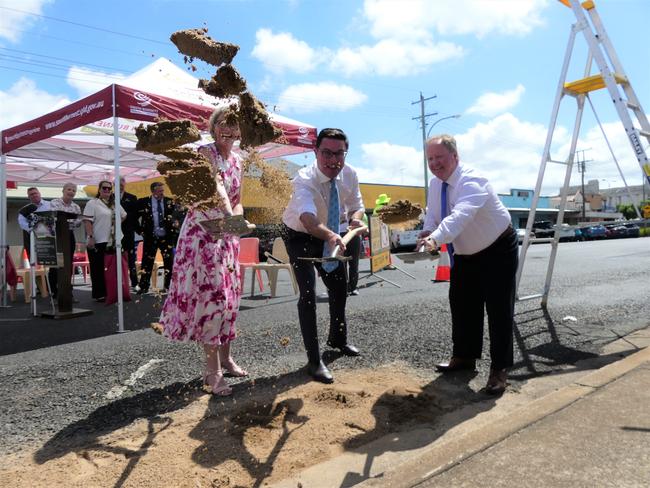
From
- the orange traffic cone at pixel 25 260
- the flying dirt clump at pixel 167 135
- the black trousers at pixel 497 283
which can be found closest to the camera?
the flying dirt clump at pixel 167 135

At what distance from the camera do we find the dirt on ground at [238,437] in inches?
91.5

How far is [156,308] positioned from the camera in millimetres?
7496

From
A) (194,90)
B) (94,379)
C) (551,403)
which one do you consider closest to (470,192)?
(551,403)

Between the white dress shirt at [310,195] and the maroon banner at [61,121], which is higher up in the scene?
the maroon banner at [61,121]

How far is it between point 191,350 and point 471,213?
9.60 ft

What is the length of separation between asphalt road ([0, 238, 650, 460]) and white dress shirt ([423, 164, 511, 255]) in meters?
1.03

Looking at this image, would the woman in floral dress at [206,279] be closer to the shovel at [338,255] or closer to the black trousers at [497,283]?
the shovel at [338,255]

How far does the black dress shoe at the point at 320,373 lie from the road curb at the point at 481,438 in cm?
121

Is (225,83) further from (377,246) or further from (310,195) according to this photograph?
(377,246)

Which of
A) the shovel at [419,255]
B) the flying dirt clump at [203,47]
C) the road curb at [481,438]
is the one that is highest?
the flying dirt clump at [203,47]

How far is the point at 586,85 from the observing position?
522 cm

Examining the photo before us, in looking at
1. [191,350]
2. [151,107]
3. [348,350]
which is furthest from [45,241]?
[348,350]

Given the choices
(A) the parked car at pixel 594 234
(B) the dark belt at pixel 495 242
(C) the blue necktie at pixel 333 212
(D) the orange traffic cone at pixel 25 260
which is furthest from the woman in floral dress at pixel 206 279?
(A) the parked car at pixel 594 234

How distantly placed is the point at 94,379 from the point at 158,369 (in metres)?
0.48
